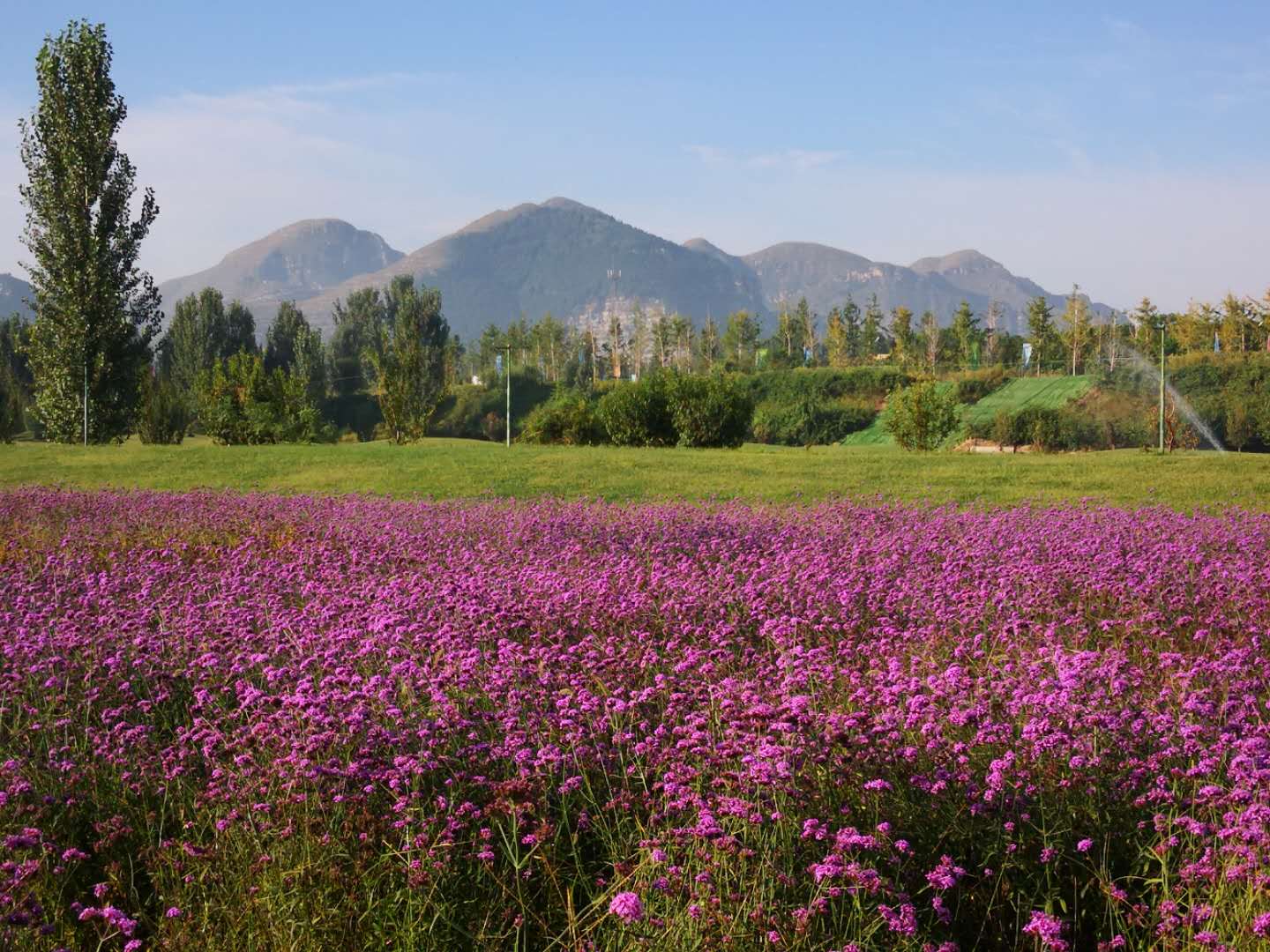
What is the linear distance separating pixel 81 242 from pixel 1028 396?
4902 centimetres

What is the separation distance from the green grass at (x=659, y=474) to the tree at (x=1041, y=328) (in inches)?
1964

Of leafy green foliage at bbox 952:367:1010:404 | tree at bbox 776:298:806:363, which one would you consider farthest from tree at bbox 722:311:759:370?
leafy green foliage at bbox 952:367:1010:404

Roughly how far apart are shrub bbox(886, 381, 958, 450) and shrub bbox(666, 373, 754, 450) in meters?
5.15

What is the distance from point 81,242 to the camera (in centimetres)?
3281

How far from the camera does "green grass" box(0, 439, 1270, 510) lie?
52.3 ft

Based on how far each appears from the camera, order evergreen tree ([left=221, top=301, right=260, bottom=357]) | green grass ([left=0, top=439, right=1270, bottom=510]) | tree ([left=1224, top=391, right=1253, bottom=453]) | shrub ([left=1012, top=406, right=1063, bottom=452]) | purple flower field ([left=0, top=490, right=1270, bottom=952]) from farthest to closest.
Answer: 1. evergreen tree ([left=221, top=301, right=260, bottom=357])
2. tree ([left=1224, top=391, right=1253, bottom=453])
3. shrub ([left=1012, top=406, right=1063, bottom=452])
4. green grass ([left=0, top=439, right=1270, bottom=510])
5. purple flower field ([left=0, top=490, right=1270, bottom=952])

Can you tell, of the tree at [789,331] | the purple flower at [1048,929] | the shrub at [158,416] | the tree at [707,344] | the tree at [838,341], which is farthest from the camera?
the tree at [789,331]

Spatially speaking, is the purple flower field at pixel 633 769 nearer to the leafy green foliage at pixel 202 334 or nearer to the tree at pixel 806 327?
the leafy green foliage at pixel 202 334

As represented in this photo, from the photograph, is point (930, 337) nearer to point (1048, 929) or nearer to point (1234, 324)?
point (1234, 324)

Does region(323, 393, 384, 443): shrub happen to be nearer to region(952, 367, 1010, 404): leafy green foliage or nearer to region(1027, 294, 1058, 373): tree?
region(952, 367, 1010, 404): leafy green foliage

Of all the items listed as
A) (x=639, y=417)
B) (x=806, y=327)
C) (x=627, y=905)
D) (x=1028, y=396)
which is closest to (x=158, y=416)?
(x=639, y=417)

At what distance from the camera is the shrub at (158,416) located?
127ft

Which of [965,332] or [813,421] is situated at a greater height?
[965,332]

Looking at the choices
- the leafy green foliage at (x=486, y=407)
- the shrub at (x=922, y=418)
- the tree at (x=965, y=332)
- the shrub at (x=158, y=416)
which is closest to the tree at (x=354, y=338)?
the leafy green foliage at (x=486, y=407)
